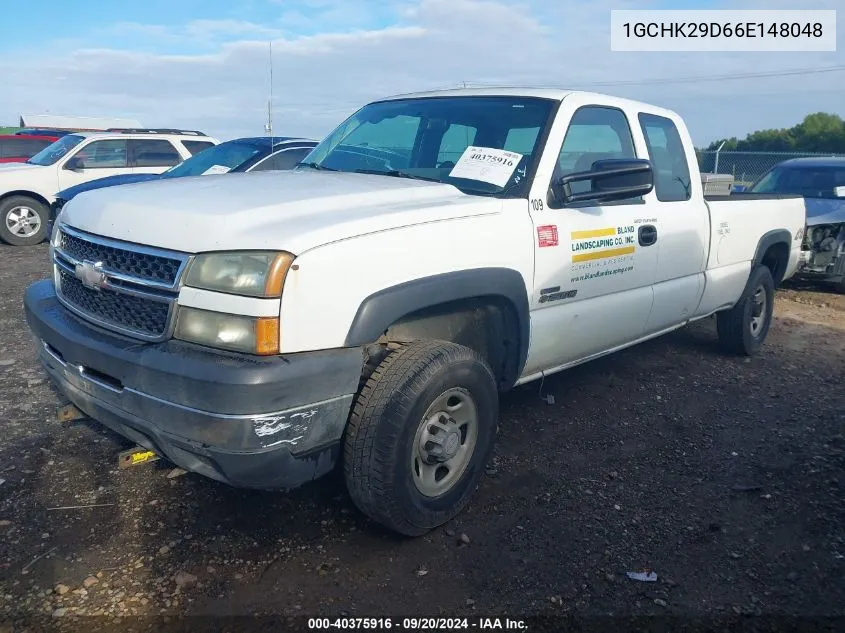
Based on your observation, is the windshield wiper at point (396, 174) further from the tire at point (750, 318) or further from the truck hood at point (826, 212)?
the truck hood at point (826, 212)

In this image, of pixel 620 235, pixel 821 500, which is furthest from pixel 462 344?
pixel 821 500

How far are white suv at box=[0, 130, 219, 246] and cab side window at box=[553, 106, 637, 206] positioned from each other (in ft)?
31.1

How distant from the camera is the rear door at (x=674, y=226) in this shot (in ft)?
14.6

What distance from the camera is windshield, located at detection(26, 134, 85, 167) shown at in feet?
37.7

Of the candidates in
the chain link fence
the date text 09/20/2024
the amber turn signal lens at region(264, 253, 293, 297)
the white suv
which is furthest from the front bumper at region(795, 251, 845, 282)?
the chain link fence

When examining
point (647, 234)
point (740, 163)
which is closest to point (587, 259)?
point (647, 234)

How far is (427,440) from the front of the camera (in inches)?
120

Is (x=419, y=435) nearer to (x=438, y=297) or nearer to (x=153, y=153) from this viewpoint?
(x=438, y=297)

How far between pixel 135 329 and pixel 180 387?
15.9 inches

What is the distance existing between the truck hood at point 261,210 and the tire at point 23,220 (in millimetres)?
9000

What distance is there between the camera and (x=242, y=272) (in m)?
2.52

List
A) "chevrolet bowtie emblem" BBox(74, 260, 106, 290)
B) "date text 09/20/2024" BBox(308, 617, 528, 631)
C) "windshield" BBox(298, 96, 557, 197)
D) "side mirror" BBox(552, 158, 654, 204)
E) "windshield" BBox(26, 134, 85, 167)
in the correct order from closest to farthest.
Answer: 1. "date text 09/20/2024" BBox(308, 617, 528, 631)
2. "chevrolet bowtie emblem" BBox(74, 260, 106, 290)
3. "side mirror" BBox(552, 158, 654, 204)
4. "windshield" BBox(298, 96, 557, 197)
5. "windshield" BBox(26, 134, 85, 167)

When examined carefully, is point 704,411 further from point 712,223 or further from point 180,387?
point 180,387

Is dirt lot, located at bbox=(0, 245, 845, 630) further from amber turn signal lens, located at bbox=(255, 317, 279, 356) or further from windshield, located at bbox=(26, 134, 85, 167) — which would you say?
windshield, located at bbox=(26, 134, 85, 167)
